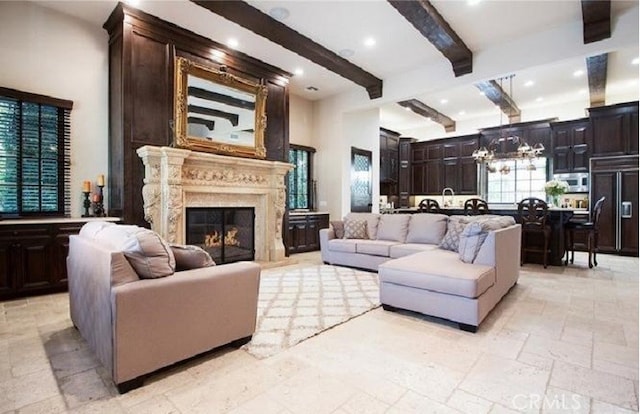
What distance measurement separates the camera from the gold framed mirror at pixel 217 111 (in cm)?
463

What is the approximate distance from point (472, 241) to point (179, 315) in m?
2.73

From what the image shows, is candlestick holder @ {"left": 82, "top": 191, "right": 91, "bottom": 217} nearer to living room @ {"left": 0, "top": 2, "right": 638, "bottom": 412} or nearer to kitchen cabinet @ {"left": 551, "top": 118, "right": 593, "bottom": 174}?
living room @ {"left": 0, "top": 2, "right": 638, "bottom": 412}

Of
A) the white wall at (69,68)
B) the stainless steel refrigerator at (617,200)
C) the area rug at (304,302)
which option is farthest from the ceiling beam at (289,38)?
the stainless steel refrigerator at (617,200)

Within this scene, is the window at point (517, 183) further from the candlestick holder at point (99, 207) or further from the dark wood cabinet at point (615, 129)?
the candlestick holder at point (99, 207)

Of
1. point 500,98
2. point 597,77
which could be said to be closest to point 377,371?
point 597,77

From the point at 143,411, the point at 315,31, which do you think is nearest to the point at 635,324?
the point at 143,411

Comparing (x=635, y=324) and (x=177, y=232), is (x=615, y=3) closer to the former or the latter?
(x=635, y=324)

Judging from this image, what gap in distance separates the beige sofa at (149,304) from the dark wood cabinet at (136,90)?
1968 mm

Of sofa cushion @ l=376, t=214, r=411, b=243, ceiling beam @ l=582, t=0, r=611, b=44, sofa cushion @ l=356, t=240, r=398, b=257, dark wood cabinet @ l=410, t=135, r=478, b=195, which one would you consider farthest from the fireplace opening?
dark wood cabinet @ l=410, t=135, r=478, b=195

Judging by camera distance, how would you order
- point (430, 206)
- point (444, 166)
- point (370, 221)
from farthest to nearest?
point (444, 166), point (430, 206), point (370, 221)

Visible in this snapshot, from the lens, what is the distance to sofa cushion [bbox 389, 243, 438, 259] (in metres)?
4.64

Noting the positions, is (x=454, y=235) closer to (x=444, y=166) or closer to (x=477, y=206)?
(x=477, y=206)

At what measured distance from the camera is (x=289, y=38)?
4738 mm

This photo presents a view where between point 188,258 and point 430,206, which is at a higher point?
point 430,206
